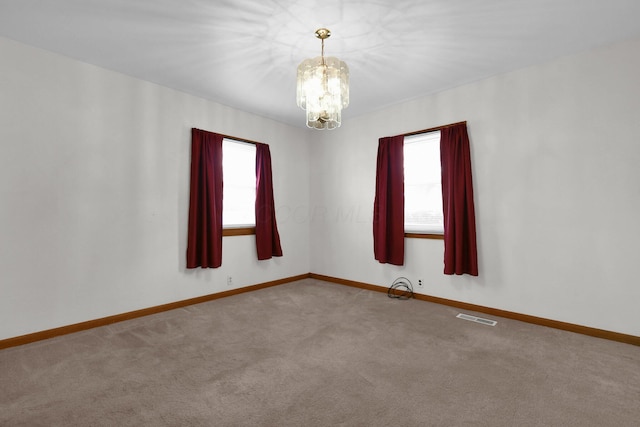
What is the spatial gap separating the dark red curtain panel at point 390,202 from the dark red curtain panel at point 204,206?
7.21 ft

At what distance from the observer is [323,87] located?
2371 millimetres

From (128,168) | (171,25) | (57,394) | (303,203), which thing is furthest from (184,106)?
(57,394)

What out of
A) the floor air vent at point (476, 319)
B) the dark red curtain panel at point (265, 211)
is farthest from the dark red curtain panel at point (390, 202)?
the dark red curtain panel at point (265, 211)

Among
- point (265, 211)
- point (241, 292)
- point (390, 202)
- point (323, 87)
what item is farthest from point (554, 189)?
point (241, 292)

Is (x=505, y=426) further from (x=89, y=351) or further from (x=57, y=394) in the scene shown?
(x=89, y=351)

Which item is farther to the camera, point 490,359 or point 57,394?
point 490,359

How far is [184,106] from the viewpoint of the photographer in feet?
12.5

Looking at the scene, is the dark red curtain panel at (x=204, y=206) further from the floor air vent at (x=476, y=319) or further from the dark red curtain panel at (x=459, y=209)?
the floor air vent at (x=476, y=319)

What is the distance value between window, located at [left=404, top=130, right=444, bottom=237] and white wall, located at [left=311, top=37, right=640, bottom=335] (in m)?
0.17

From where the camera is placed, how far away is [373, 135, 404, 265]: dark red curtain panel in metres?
4.11

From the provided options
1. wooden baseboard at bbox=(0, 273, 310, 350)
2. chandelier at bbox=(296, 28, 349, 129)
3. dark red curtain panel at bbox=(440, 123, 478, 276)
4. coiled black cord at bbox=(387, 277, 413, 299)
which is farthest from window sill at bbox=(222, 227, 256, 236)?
dark red curtain panel at bbox=(440, 123, 478, 276)

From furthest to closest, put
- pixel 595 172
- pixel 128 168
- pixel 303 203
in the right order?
pixel 303 203, pixel 128 168, pixel 595 172

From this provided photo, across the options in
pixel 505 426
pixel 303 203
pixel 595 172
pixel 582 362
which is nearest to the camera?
pixel 505 426

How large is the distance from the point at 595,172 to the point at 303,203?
12.4ft
